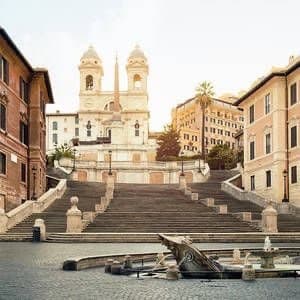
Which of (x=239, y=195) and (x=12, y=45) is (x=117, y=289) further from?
(x=239, y=195)

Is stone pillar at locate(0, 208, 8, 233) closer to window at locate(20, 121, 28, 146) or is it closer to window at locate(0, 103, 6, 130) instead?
window at locate(0, 103, 6, 130)

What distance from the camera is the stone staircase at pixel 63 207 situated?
3753cm

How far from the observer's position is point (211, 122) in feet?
553

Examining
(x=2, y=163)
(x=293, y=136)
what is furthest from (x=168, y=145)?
(x=2, y=163)

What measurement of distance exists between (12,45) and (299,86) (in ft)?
65.4

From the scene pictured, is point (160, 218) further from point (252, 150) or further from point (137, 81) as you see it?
point (137, 81)

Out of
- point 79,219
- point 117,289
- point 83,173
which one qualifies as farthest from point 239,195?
point 117,289

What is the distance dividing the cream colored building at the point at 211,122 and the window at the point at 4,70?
4634 inches

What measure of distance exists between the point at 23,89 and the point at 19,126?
3425mm

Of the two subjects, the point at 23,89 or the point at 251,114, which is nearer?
the point at 23,89

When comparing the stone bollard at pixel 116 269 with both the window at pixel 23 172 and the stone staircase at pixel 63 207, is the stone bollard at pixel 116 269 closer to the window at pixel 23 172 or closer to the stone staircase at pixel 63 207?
the stone staircase at pixel 63 207

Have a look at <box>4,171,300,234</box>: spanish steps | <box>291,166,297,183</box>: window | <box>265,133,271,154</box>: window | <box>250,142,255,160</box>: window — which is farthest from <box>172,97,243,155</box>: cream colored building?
<box>291,166,297,183</box>: window

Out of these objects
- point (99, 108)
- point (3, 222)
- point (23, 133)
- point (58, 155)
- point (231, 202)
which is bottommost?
point (3, 222)

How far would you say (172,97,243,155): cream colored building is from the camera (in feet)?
538
